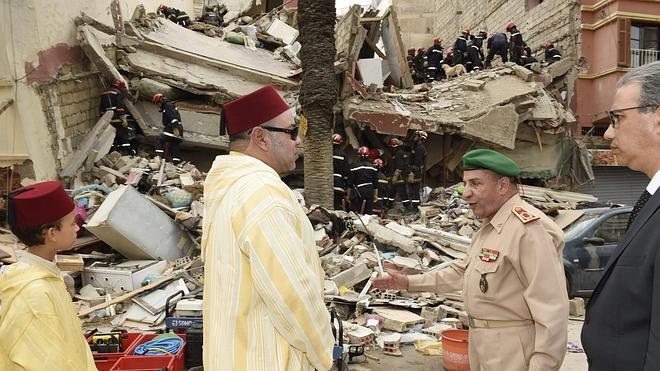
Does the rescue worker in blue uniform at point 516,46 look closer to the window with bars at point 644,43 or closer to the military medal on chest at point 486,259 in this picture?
the window with bars at point 644,43

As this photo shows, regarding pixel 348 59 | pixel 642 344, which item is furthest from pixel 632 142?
pixel 348 59

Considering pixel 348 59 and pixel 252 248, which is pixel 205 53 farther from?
pixel 252 248

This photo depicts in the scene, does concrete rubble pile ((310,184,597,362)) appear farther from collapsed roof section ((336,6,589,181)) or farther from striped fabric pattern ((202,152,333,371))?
collapsed roof section ((336,6,589,181))

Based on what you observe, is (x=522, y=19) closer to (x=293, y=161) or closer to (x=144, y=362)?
(x=144, y=362)

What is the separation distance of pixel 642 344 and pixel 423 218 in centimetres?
947

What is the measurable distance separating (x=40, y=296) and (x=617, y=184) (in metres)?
20.4

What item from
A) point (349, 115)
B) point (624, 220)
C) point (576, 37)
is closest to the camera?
point (624, 220)

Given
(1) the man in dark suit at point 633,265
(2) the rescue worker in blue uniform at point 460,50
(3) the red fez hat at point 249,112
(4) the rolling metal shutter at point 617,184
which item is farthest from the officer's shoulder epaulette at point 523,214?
(4) the rolling metal shutter at point 617,184

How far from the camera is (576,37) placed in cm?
1850

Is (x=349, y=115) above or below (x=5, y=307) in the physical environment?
above

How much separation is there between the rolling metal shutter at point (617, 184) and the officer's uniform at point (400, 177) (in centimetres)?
979

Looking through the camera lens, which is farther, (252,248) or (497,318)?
(497,318)

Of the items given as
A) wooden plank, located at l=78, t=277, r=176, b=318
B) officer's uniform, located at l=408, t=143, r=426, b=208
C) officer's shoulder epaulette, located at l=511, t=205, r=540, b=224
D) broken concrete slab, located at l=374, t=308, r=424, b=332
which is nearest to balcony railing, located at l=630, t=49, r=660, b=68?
officer's uniform, located at l=408, t=143, r=426, b=208

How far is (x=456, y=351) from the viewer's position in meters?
3.82
